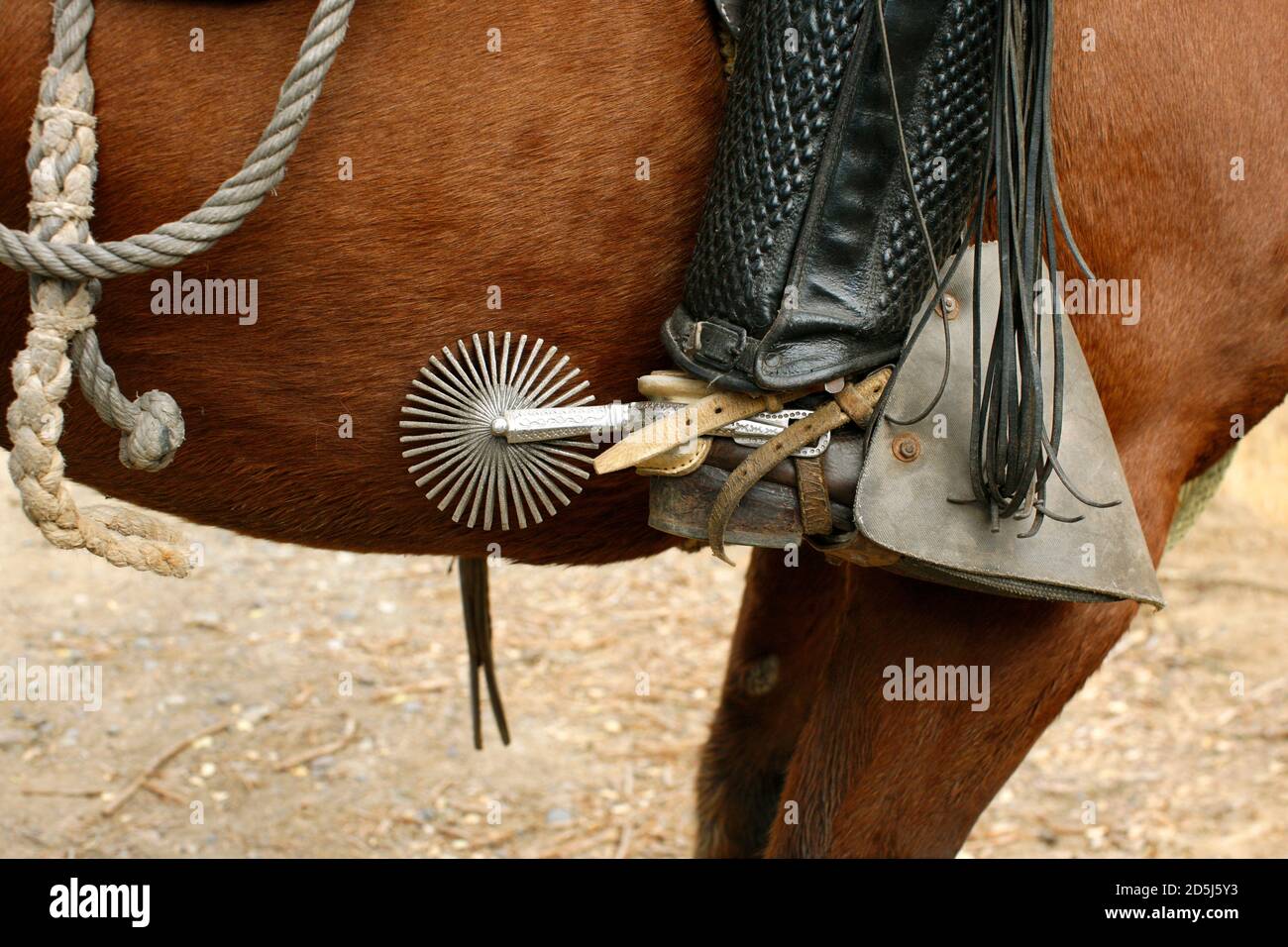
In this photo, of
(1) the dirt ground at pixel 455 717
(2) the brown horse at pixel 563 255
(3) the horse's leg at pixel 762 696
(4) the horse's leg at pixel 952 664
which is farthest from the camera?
(1) the dirt ground at pixel 455 717

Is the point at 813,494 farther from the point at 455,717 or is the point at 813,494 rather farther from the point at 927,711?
the point at 455,717

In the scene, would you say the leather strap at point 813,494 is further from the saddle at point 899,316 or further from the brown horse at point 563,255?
the brown horse at point 563,255

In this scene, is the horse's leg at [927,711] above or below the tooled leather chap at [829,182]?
below

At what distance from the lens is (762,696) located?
7.92 ft

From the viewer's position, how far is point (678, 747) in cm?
336

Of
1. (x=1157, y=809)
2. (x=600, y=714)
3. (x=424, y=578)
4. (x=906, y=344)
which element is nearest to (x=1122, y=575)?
(x=906, y=344)

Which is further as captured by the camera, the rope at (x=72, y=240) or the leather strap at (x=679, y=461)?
the leather strap at (x=679, y=461)

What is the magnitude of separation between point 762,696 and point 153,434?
1425 millimetres

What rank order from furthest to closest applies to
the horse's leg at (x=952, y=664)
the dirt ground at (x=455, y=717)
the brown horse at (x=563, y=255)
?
the dirt ground at (x=455, y=717) < the horse's leg at (x=952, y=664) < the brown horse at (x=563, y=255)

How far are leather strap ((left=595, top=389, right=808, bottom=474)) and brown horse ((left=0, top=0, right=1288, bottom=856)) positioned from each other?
122mm

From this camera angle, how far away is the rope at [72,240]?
3.98ft

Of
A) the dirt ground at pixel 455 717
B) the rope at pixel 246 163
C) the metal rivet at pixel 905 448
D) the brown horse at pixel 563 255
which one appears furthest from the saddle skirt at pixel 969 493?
the dirt ground at pixel 455 717

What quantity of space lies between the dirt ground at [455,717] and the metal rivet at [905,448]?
63.5 inches

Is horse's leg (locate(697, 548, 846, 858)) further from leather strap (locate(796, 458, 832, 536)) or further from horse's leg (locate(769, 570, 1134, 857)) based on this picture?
leather strap (locate(796, 458, 832, 536))
